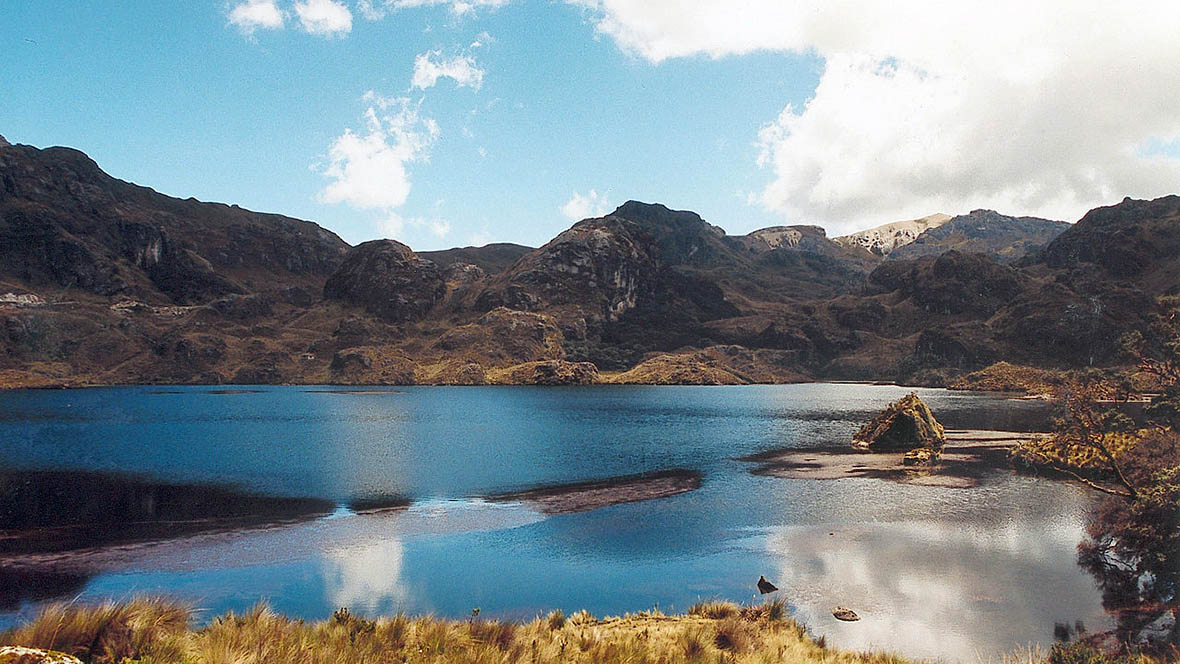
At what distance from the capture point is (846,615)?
1008 inches

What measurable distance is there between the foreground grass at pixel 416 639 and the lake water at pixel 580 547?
15.1 ft

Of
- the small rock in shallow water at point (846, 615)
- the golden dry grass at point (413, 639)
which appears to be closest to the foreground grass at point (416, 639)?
the golden dry grass at point (413, 639)

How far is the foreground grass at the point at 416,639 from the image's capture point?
11.4 meters

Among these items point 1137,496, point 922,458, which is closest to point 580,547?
point 1137,496

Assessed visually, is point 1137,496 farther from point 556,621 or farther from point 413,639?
point 413,639

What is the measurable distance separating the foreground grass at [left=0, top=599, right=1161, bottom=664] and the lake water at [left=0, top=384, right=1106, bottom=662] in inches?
182

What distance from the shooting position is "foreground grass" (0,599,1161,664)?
1135 centimetres

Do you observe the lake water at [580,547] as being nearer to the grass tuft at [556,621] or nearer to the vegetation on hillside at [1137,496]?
the vegetation on hillside at [1137,496]

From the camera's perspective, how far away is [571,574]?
3209 centimetres

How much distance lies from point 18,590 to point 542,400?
516 feet

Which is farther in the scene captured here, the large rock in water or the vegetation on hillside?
the large rock in water

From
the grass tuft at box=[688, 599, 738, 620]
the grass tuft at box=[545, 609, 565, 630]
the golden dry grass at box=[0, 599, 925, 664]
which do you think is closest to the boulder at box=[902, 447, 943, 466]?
the grass tuft at box=[688, 599, 738, 620]

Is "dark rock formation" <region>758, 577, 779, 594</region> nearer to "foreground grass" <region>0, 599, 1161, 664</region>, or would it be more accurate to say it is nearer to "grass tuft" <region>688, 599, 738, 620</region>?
"grass tuft" <region>688, 599, 738, 620</region>

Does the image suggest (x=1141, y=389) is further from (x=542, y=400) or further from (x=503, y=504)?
(x=542, y=400)
